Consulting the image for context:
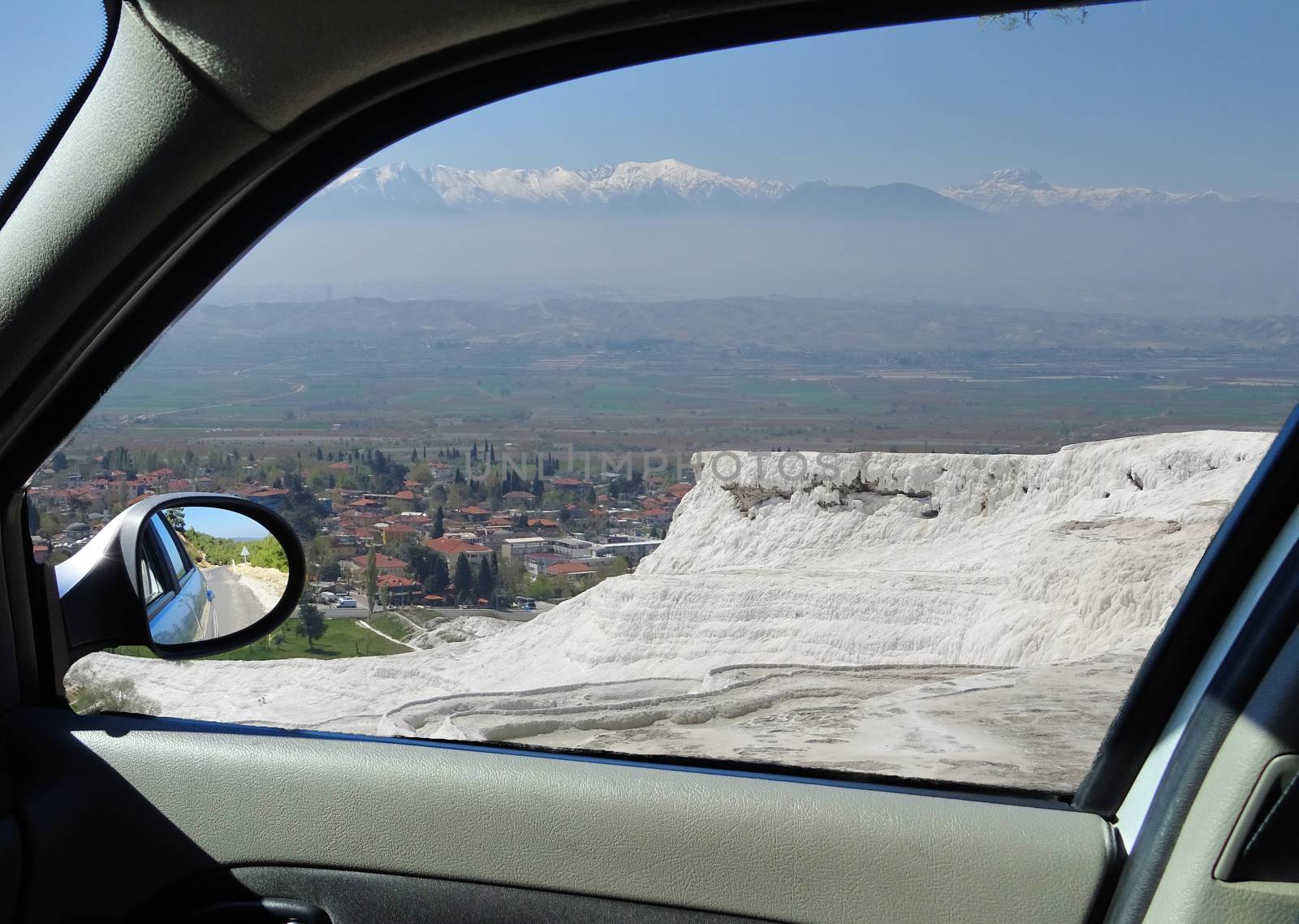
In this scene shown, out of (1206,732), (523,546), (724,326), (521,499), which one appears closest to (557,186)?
(724,326)

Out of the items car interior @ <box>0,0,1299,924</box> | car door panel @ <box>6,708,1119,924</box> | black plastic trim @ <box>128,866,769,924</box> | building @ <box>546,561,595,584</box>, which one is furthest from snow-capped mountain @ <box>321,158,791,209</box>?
black plastic trim @ <box>128,866,769,924</box>

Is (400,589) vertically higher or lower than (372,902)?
higher

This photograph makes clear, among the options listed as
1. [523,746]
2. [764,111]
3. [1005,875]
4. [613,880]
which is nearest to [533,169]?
[764,111]

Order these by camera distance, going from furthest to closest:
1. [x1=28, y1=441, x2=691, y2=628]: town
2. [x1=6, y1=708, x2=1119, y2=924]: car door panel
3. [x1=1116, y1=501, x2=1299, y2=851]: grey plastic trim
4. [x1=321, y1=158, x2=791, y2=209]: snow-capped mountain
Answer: [x1=28, y1=441, x2=691, y2=628]: town → [x1=321, y1=158, x2=791, y2=209]: snow-capped mountain → [x1=6, y1=708, x2=1119, y2=924]: car door panel → [x1=1116, y1=501, x2=1299, y2=851]: grey plastic trim

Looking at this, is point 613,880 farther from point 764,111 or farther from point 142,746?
point 764,111

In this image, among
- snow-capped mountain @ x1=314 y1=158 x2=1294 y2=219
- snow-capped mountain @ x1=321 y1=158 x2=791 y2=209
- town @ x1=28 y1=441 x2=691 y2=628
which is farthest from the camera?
town @ x1=28 y1=441 x2=691 y2=628

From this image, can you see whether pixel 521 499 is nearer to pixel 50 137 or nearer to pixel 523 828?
pixel 523 828

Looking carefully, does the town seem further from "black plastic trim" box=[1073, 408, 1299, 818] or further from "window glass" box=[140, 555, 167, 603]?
"black plastic trim" box=[1073, 408, 1299, 818]
